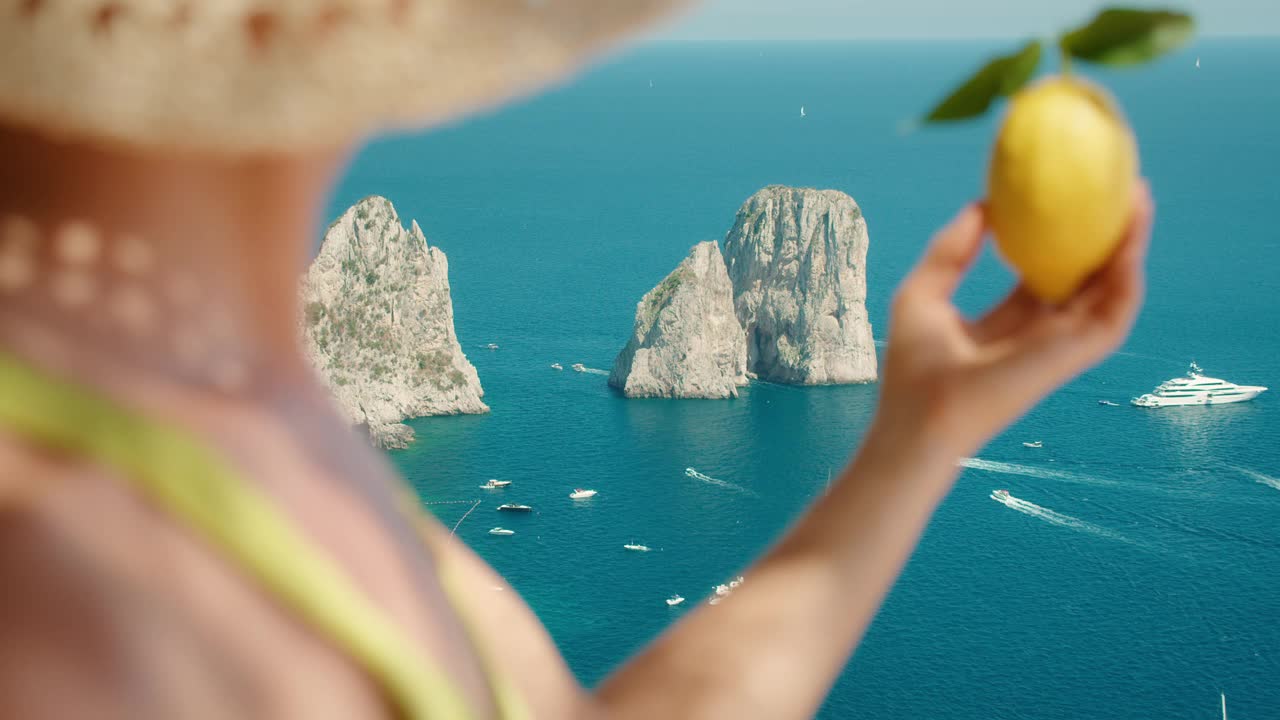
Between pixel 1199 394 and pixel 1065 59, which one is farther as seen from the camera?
pixel 1199 394

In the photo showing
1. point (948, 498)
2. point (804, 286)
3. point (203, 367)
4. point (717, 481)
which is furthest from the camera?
point (804, 286)

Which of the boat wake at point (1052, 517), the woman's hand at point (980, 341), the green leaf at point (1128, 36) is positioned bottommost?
the boat wake at point (1052, 517)

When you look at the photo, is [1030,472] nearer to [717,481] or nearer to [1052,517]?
[1052,517]

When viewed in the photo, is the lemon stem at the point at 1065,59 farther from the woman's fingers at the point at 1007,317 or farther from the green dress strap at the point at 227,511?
the green dress strap at the point at 227,511

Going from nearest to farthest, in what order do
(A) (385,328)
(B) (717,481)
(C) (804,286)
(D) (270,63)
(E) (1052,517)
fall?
(D) (270,63) < (E) (1052,517) < (B) (717,481) < (A) (385,328) < (C) (804,286)

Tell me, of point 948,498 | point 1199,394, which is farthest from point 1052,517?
point 1199,394

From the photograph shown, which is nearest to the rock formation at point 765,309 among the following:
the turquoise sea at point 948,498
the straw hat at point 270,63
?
the turquoise sea at point 948,498

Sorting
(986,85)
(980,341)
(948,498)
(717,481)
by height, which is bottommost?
(948,498)

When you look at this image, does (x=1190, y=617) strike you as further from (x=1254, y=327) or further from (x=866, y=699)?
(x=1254, y=327)
